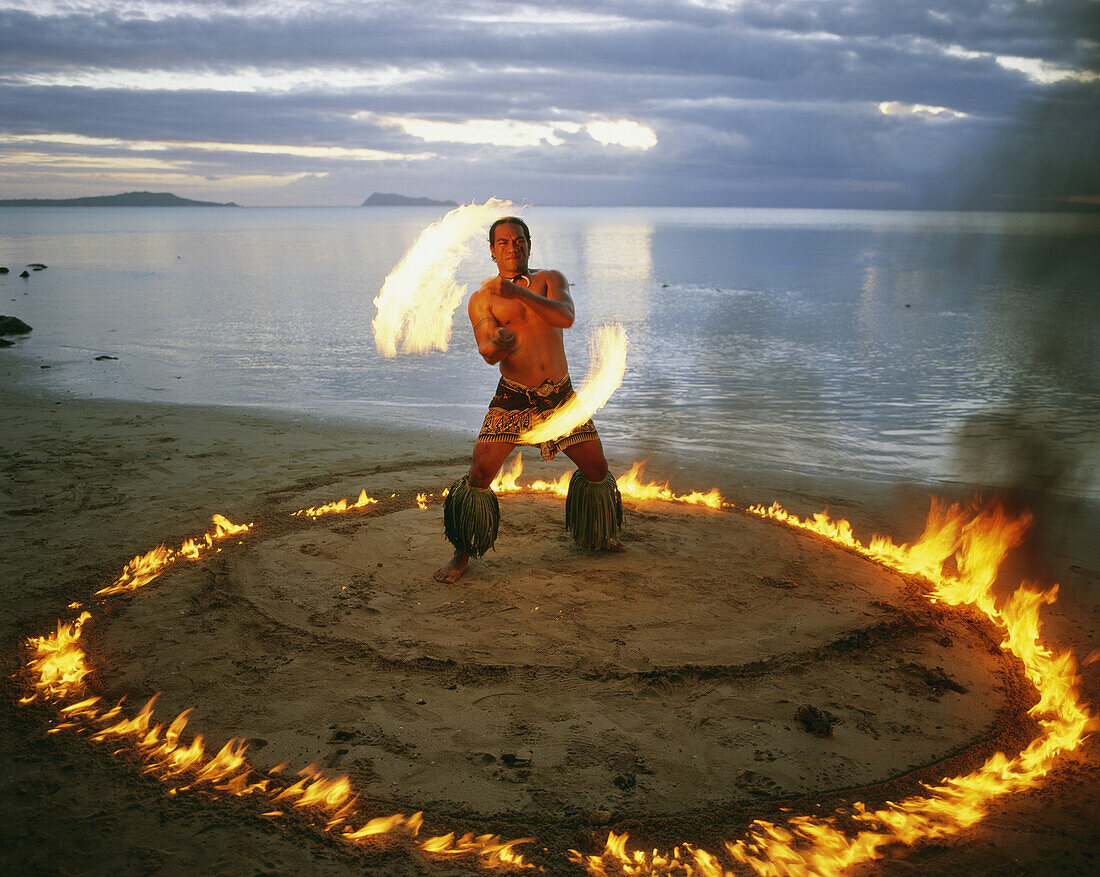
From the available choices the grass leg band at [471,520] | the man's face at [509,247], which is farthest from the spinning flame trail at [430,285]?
the grass leg band at [471,520]

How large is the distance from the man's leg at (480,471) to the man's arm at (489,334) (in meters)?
0.60

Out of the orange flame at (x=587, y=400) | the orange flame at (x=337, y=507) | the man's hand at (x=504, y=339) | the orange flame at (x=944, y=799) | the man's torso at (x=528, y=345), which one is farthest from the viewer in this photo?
the orange flame at (x=337, y=507)

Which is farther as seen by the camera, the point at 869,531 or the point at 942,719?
the point at 869,531

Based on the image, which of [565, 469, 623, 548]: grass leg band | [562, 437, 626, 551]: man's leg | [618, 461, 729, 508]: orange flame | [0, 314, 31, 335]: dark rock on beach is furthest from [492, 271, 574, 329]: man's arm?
[0, 314, 31, 335]: dark rock on beach

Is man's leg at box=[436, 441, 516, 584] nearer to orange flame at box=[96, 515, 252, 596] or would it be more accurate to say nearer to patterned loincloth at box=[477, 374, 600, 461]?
patterned loincloth at box=[477, 374, 600, 461]

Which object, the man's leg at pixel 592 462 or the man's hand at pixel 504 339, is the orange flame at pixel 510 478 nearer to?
the man's leg at pixel 592 462

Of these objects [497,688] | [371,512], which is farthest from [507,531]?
[497,688]

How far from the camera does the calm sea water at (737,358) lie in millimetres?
10469

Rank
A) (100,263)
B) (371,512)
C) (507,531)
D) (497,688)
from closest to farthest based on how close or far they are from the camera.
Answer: (497,688) < (507,531) < (371,512) < (100,263)

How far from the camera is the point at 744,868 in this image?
10.0 ft

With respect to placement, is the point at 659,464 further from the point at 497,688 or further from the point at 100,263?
the point at 100,263

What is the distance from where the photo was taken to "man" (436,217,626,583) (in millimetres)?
5328

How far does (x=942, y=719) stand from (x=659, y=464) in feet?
→ 18.4

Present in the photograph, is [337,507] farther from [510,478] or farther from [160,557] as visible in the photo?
[510,478]
